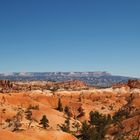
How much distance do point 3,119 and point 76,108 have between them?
65.6 metres

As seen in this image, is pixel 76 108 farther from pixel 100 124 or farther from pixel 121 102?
pixel 100 124

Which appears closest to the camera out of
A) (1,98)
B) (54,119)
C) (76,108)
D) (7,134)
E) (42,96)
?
(7,134)

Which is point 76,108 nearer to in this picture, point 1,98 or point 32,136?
point 1,98

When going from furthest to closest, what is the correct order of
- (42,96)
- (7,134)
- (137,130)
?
(42,96), (137,130), (7,134)

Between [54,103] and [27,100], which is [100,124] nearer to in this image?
[27,100]

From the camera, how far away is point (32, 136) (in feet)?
185

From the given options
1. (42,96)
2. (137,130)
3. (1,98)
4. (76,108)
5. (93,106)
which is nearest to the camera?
(137,130)

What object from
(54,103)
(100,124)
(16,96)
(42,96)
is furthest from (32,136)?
(42,96)

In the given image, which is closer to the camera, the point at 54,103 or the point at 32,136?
the point at 32,136

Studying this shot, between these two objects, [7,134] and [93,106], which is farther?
[93,106]

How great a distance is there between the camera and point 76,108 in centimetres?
16150

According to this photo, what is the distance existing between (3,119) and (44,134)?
1700 inches

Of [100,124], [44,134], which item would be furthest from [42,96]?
[44,134]

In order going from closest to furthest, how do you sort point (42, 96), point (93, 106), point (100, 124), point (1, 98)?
point (100, 124), point (1, 98), point (93, 106), point (42, 96)
